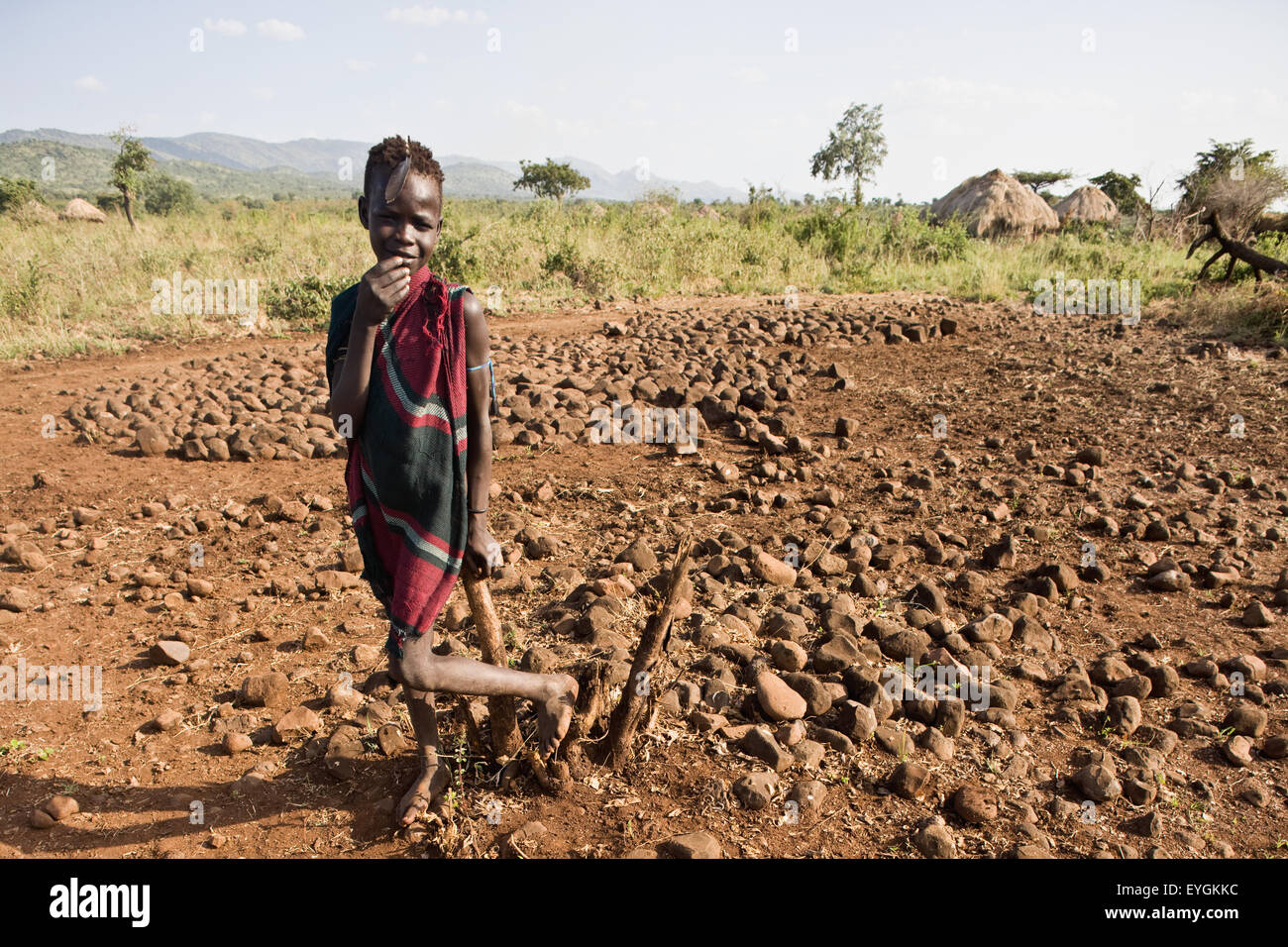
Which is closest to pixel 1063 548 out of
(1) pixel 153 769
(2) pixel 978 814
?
(2) pixel 978 814

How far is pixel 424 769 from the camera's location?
2164mm

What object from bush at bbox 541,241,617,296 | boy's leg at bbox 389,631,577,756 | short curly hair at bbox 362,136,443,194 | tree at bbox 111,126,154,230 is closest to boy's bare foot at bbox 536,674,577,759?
boy's leg at bbox 389,631,577,756

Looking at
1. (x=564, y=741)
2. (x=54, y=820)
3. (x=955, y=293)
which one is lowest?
(x=54, y=820)

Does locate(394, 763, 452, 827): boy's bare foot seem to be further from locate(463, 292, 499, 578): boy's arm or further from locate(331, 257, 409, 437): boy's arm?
locate(331, 257, 409, 437): boy's arm

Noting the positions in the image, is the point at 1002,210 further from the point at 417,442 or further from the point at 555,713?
the point at 417,442

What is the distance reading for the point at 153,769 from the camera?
238 centimetres

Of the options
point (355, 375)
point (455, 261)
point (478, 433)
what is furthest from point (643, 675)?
point (455, 261)

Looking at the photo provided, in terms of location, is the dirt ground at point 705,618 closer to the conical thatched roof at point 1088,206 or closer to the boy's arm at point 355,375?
the boy's arm at point 355,375

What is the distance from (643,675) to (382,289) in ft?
3.82

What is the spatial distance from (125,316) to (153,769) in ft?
25.7

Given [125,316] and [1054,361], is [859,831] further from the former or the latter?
[125,316]

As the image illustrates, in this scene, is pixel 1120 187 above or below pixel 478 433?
above

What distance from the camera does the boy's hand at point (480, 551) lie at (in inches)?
79.2

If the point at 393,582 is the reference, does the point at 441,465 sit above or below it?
above
